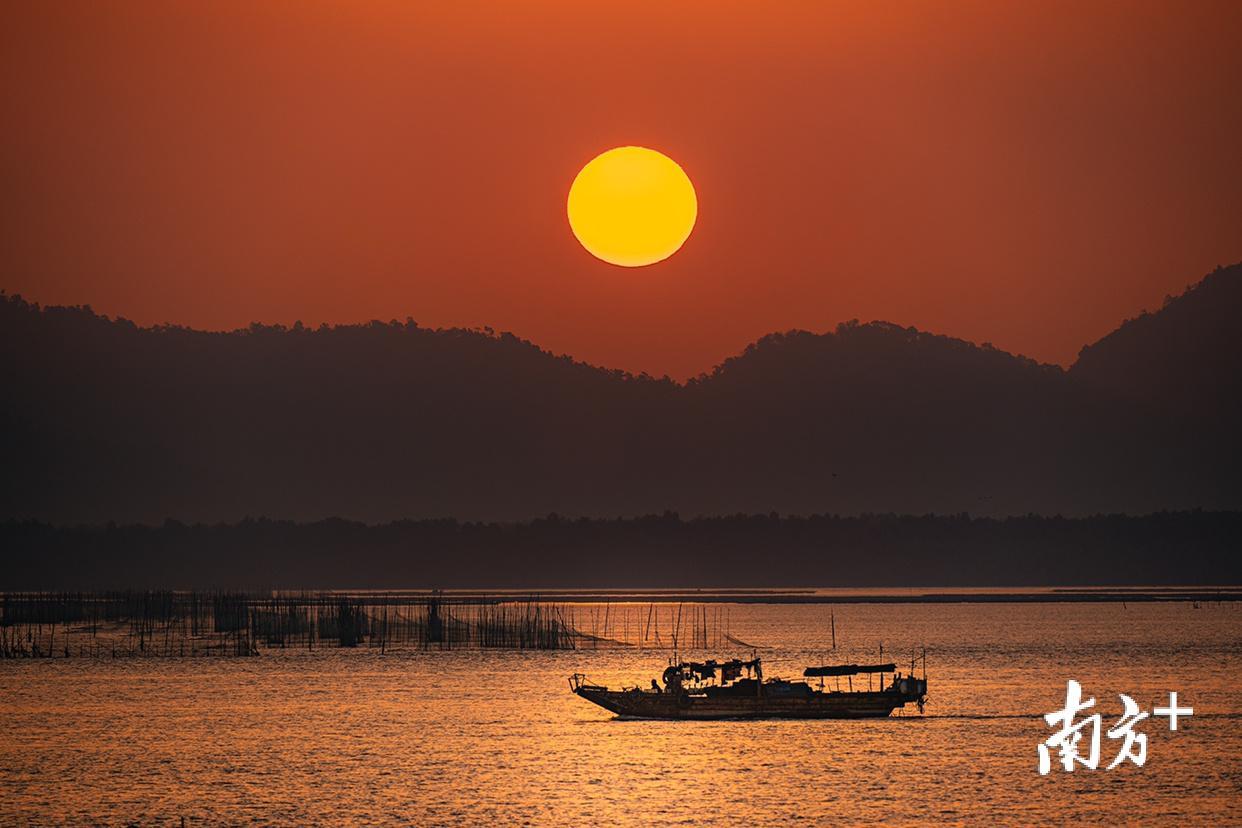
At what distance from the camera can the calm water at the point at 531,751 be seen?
2280 inches

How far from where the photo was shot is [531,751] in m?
74.1

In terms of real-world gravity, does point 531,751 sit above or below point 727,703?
below

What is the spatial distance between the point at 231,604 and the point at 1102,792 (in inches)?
5008

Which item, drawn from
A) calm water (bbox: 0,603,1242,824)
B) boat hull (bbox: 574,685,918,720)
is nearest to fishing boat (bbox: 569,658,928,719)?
boat hull (bbox: 574,685,918,720)

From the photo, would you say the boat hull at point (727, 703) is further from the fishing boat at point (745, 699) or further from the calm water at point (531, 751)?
the calm water at point (531, 751)

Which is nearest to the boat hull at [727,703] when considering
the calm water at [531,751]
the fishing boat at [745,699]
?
the fishing boat at [745,699]

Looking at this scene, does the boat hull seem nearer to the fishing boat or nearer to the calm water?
the fishing boat

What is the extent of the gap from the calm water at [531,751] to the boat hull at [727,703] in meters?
0.77

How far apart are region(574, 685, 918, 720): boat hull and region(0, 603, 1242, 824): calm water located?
2.52 feet

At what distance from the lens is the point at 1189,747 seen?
73375mm

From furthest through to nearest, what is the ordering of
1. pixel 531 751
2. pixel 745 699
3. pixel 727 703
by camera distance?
pixel 745 699 < pixel 727 703 < pixel 531 751

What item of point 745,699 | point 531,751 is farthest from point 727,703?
point 531,751

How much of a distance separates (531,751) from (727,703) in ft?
44.8

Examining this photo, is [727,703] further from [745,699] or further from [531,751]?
[531,751]
